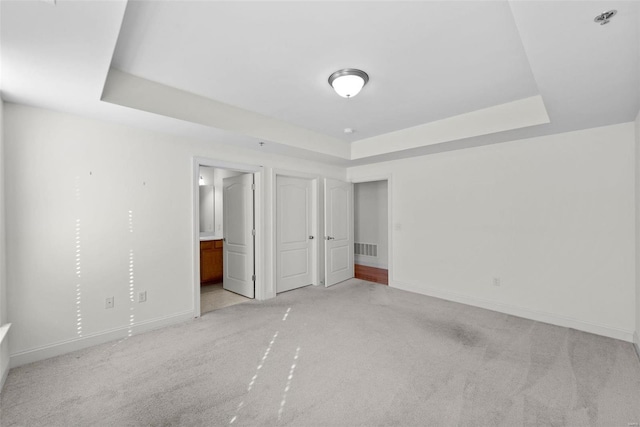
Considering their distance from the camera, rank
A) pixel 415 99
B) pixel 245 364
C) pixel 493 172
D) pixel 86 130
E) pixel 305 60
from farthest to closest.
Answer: pixel 493 172
pixel 415 99
pixel 86 130
pixel 245 364
pixel 305 60

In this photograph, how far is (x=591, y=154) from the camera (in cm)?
315

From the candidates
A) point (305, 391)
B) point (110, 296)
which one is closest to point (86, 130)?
point (110, 296)

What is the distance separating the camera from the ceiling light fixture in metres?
1.31

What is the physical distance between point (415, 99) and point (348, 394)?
112 inches

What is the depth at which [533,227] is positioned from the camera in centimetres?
353

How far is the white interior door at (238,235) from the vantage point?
4352 mm

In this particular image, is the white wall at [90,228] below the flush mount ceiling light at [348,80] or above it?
below

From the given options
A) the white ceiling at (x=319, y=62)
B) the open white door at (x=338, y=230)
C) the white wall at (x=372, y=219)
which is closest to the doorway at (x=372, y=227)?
the white wall at (x=372, y=219)

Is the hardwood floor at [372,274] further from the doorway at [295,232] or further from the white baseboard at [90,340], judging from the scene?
the white baseboard at [90,340]

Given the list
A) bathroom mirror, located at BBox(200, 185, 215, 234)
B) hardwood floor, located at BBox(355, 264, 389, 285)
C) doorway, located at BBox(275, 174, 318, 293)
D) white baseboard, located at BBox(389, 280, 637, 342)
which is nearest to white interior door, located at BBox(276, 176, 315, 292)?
doorway, located at BBox(275, 174, 318, 293)

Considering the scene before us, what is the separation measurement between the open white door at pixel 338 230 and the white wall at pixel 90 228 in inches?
90.0

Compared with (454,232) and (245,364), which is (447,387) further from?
(454,232)

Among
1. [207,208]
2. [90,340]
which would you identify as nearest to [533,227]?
[90,340]

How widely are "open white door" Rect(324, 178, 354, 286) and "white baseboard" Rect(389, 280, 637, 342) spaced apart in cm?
112
